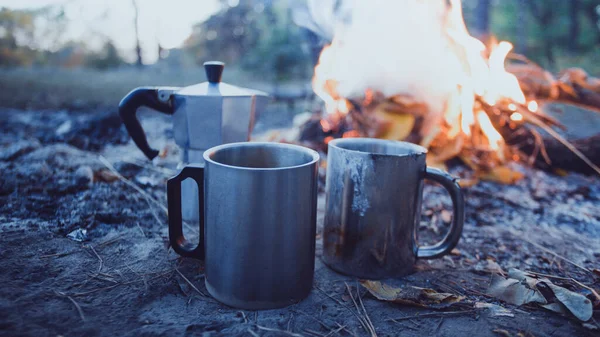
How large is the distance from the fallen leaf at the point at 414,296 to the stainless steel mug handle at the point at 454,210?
0.14m

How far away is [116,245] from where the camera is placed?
137 centimetres

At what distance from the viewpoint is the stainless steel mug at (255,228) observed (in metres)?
0.99

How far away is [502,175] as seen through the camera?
268 centimetres

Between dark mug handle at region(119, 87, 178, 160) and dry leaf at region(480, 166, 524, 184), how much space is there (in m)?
2.12

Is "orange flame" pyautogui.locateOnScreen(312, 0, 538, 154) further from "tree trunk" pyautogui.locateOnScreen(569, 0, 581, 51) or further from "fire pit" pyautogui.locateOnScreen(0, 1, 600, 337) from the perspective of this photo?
"tree trunk" pyautogui.locateOnScreen(569, 0, 581, 51)

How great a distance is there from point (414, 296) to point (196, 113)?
0.95 metres

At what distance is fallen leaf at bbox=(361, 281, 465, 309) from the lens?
1161mm

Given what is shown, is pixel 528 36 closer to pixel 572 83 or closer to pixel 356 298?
pixel 572 83

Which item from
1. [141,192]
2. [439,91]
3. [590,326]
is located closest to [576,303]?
[590,326]

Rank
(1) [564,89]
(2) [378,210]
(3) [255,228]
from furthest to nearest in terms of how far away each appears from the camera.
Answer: (1) [564,89]
(2) [378,210]
(3) [255,228]

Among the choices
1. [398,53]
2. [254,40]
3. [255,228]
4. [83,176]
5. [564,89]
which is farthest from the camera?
[254,40]

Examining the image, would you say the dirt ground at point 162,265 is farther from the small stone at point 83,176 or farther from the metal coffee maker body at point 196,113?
the metal coffee maker body at point 196,113

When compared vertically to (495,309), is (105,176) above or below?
above

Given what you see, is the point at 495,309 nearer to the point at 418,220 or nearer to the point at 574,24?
the point at 418,220
